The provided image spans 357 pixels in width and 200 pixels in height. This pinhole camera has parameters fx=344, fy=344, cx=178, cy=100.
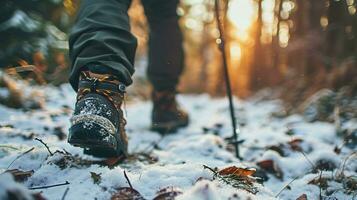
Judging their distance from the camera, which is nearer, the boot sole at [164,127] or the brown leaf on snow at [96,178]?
the brown leaf on snow at [96,178]

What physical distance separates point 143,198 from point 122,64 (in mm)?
577

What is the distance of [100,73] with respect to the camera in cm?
127

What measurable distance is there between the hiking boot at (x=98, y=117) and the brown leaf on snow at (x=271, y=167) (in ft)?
2.14

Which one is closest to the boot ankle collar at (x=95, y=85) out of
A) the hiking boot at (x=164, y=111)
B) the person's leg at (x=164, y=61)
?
the person's leg at (x=164, y=61)

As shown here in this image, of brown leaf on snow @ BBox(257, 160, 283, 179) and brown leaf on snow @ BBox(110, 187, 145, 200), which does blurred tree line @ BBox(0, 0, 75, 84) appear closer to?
brown leaf on snow @ BBox(257, 160, 283, 179)

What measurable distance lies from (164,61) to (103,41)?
3.45 ft

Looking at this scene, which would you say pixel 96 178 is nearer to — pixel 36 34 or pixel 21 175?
pixel 21 175

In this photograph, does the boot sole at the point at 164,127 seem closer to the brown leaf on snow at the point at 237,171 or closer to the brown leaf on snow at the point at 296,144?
the brown leaf on snow at the point at 296,144

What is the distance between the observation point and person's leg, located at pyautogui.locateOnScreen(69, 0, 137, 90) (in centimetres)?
129

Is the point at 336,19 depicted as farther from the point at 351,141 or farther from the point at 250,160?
the point at 250,160

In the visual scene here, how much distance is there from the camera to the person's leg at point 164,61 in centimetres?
228

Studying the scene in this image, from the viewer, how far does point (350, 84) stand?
306 cm

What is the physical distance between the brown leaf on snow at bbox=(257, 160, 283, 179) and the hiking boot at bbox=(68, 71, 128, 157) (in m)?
0.65

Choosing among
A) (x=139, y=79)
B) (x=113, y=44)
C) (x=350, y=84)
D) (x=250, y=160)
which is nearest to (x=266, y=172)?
(x=250, y=160)
